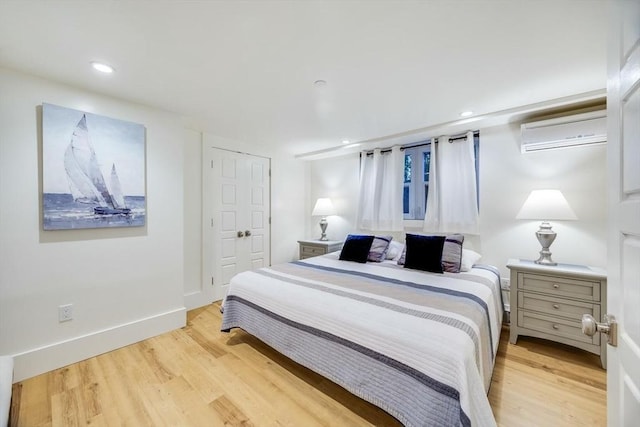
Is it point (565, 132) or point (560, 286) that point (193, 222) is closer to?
point (560, 286)

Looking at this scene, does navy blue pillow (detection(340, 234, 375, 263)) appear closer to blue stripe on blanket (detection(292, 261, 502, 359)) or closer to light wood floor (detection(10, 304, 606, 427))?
blue stripe on blanket (detection(292, 261, 502, 359))

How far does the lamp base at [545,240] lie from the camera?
2391 millimetres

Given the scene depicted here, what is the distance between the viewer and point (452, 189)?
3.17 metres

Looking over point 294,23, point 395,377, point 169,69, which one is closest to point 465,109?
point 294,23

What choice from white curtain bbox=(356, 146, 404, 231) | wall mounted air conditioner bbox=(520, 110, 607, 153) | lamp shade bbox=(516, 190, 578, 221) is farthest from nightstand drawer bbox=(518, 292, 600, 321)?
white curtain bbox=(356, 146, 404, 231)

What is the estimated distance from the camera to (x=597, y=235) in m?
2.37

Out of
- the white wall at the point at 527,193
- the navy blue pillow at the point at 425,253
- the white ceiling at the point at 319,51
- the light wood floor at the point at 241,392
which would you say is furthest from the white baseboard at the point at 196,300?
the white wall at the point at 527,193

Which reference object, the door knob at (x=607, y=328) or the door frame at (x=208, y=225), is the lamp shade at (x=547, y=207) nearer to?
the door knob at (x=607, y=328)

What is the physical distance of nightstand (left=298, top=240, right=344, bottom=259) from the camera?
3.95 metres

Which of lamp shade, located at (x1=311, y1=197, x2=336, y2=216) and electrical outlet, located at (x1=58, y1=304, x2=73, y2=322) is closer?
electrical outlet, located at (x1=58, y1=304, x2=73, y2=322)

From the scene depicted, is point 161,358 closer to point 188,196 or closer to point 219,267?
point 219,267

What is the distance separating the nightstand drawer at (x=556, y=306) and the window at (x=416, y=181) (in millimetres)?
1479

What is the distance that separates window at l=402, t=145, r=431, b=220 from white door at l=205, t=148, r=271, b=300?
2.18m

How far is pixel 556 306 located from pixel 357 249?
187 centimetres
